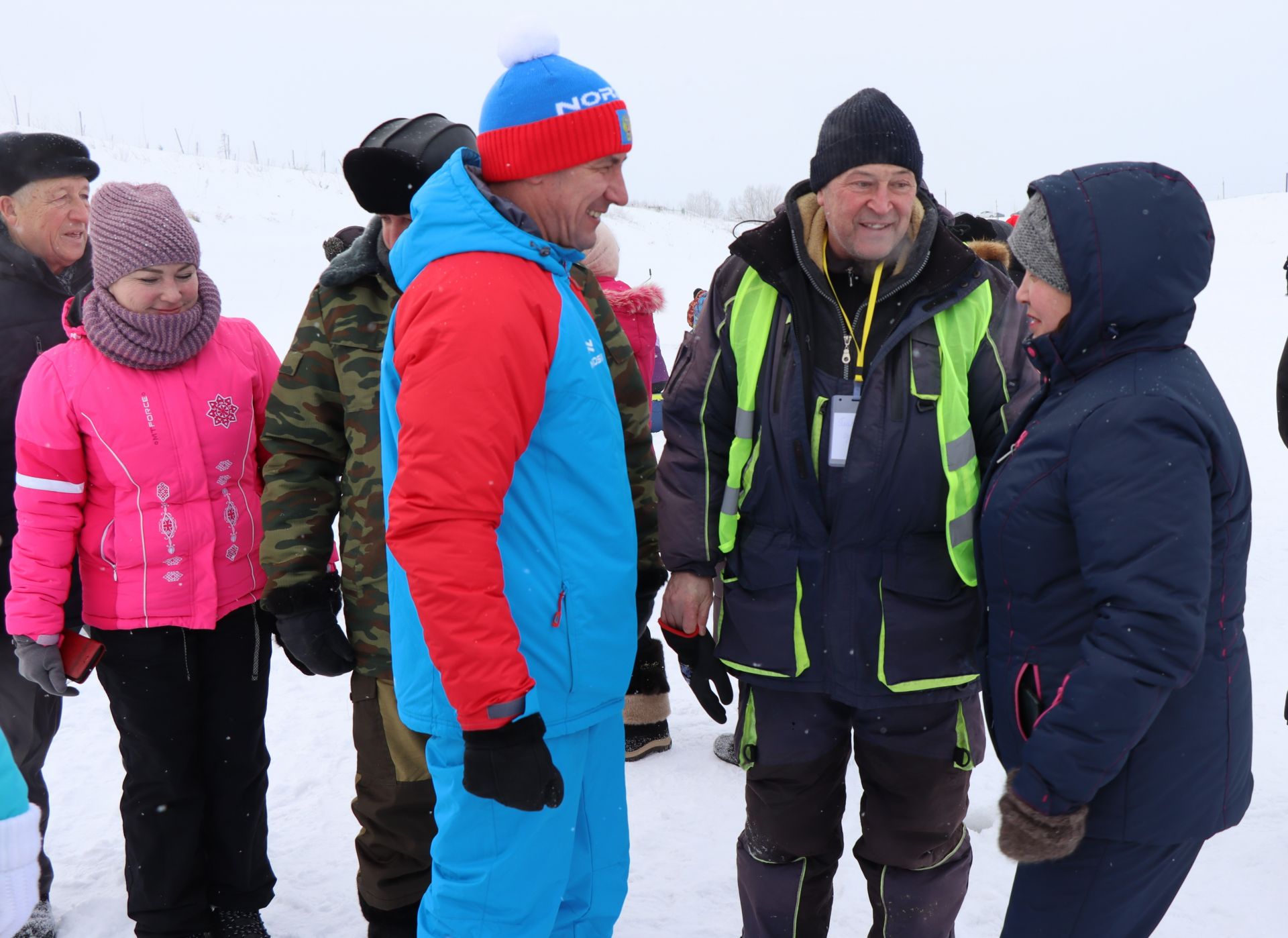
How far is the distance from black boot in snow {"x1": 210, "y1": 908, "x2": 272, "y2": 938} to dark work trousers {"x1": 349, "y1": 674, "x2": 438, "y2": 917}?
42 cm

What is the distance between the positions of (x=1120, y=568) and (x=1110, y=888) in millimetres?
636

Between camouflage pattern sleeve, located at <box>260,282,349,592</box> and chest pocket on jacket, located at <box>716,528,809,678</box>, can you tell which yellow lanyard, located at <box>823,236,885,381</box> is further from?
camouflage pattern sleeve, located at <box>260,282,349,592</box>

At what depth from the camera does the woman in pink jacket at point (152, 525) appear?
2.55m

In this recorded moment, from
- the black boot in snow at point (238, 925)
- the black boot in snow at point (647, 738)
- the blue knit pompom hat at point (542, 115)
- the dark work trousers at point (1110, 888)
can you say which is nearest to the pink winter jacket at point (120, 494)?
the black boot in snow at point (238, 925)

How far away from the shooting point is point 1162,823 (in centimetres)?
173

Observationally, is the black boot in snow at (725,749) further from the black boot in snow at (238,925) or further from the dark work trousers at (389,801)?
the black boot in snow at (238,925)

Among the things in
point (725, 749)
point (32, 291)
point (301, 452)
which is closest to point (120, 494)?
point (301, 452)

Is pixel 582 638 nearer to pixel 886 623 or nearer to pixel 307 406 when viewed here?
pixel 886 623

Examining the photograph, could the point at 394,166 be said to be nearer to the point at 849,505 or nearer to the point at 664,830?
the point at 849,505

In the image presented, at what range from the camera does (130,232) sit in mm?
2557

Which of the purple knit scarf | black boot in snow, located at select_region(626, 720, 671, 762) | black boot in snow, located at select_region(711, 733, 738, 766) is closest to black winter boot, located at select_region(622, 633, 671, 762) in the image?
black boot in snow, located at select_region(626, 720, 671, 762)

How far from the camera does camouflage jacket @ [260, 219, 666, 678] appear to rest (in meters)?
2.43

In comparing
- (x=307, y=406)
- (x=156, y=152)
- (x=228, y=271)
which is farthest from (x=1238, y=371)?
(x=156, y=152)

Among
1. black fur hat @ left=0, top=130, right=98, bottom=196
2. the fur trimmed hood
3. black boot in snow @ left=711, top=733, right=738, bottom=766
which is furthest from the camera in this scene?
the fur trimmed hood
